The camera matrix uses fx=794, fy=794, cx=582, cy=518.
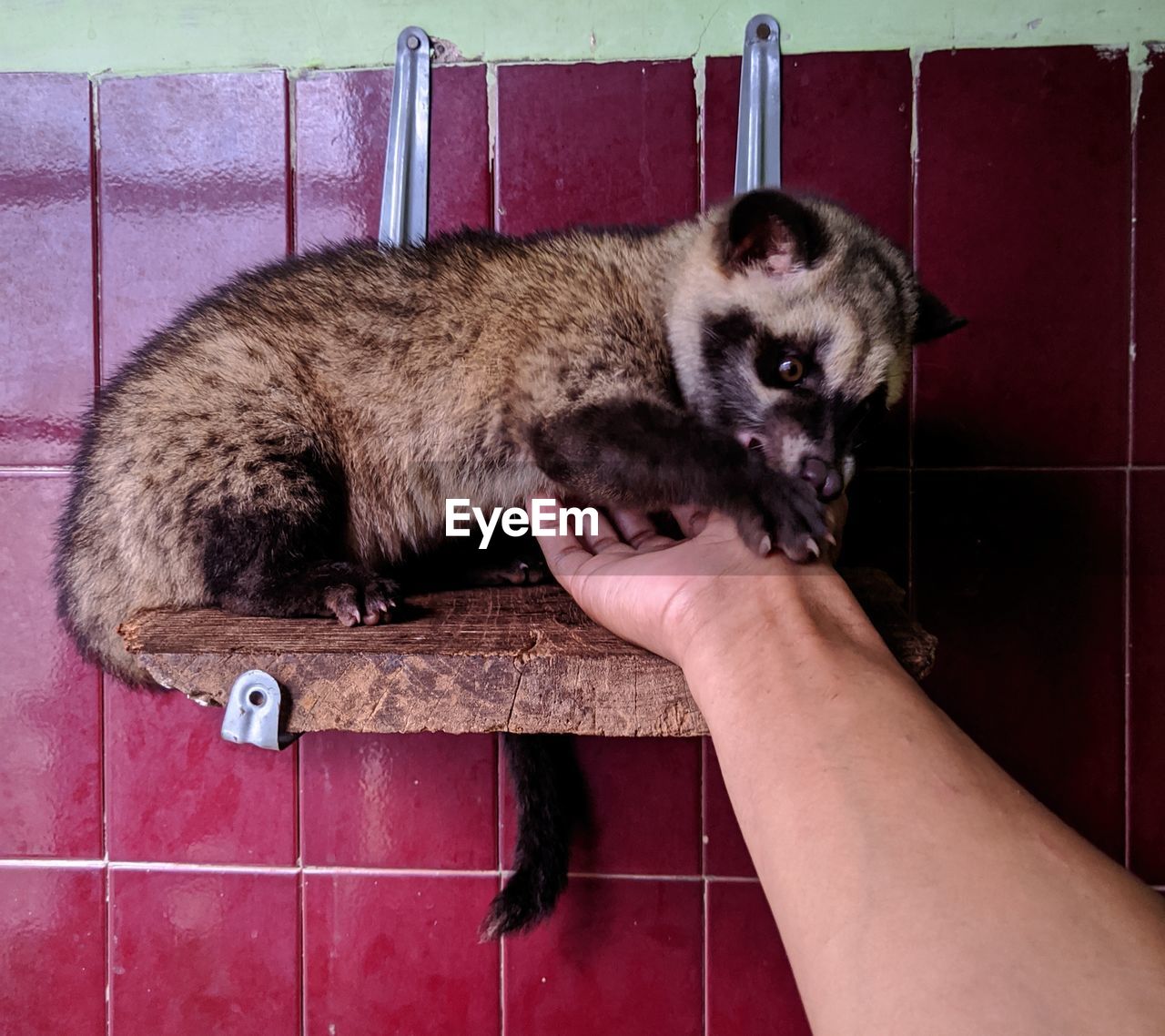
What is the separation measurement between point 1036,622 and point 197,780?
170cm

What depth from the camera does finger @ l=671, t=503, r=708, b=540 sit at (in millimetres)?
1175

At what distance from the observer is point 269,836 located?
1613mm

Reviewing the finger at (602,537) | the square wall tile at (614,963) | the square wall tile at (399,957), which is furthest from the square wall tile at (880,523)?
the square wall tile at (399,957)

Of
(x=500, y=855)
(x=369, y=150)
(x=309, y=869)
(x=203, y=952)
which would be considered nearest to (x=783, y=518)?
(x=500, y=855)

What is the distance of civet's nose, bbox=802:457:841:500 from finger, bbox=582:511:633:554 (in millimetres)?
285

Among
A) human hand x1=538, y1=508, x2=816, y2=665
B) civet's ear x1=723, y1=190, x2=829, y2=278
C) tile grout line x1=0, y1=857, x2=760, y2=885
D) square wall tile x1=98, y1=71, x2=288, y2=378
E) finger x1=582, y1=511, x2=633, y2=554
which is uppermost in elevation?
square wall tile x1=98, y1=71, x2=288, y2=378

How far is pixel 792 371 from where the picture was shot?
1.16 m

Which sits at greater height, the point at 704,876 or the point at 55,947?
the point at 704,876

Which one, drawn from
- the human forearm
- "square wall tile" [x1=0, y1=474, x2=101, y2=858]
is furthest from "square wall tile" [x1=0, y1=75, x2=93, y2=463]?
the human forearm

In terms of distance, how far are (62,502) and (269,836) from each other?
2.59ft

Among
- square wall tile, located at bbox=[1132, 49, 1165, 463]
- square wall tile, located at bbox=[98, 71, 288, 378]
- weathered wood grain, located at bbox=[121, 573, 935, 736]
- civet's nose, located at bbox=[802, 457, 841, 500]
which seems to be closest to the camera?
weathered wood grain, located at bbox=[121, 573, 935, 736]

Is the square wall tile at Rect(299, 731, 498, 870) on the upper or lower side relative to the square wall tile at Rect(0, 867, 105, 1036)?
upper

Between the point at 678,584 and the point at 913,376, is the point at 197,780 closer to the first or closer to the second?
the point at 678,584

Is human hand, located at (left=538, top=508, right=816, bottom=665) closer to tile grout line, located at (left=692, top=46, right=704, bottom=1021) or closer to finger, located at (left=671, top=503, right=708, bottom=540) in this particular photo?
finger, located at (left=671, top=503, right=708, bottom=540)
